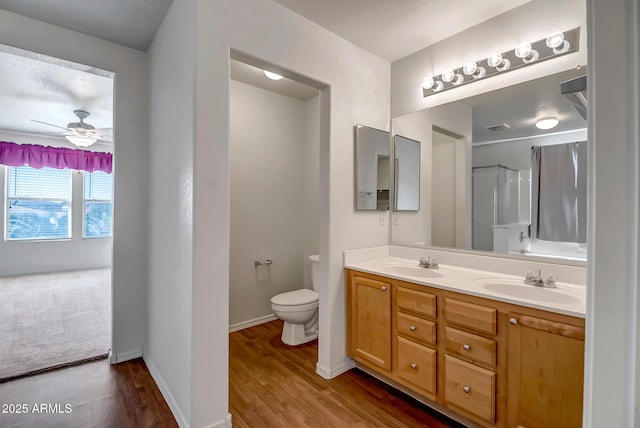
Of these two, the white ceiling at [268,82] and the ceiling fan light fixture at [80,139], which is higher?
the white ceiling at [268,82]

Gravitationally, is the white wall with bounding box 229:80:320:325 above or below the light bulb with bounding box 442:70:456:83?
below

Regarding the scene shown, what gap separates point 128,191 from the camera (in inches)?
96.8

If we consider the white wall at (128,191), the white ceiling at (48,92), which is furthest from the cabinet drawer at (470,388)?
the white ceiling at (48,92)

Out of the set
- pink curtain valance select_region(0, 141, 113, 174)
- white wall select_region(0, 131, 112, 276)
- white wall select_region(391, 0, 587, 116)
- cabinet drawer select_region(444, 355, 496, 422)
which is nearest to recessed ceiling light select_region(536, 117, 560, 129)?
white wall select_region(391, 0, 587, 116)

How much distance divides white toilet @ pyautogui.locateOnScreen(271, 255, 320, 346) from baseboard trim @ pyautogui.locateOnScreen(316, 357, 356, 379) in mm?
507

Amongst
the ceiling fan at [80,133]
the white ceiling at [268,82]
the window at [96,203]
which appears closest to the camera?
the white ceiling at [268,82]

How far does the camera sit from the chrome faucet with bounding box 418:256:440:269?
224 cm

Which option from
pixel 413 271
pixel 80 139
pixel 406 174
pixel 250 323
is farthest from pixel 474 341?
pixel 80 139

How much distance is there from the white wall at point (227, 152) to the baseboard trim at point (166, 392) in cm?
19

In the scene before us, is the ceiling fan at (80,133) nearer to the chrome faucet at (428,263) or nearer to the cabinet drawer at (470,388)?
the chrome faucet at (428,263)

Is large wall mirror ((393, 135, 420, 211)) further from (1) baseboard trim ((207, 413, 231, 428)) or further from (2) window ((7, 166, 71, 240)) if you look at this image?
(2) window ((7, 166, 71, 240))

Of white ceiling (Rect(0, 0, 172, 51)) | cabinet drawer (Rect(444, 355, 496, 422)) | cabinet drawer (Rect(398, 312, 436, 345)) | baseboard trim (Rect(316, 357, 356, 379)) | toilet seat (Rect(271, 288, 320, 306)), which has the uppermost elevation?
white ceiling (Rect(0, 0, 172, 51))

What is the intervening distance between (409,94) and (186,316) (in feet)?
7.65

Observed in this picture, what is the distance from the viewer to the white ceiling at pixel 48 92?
114 inches
